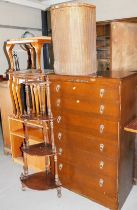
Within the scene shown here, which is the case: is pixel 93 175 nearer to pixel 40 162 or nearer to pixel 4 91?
pixel 40 162

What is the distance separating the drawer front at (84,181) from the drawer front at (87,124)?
1.41 feet

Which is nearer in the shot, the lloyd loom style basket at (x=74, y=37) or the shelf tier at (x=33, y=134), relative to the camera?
the lloyd loom style basket at (x=74, y=37)

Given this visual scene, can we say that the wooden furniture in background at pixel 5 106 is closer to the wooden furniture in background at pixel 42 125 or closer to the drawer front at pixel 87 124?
the wooden furniture in background at pixel 42 125

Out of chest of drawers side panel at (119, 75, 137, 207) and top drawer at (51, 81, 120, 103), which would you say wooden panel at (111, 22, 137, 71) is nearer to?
chest of drawers side panel at (119, 75, 137, 207)

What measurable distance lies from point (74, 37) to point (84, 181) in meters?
1.46

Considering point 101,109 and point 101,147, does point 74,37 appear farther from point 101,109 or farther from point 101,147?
point 101,147

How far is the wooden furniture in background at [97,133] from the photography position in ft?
6.35

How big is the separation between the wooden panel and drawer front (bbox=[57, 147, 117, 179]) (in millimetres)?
929

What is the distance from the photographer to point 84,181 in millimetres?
2301

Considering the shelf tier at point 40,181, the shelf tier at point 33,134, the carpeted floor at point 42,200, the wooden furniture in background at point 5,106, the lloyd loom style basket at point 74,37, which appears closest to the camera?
the lloyd loom style basket at point 74,37

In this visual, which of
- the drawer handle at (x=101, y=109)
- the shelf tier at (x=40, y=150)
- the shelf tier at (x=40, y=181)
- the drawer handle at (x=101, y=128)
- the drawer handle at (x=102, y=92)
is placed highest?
the drawer handle at (x=102, y=92)

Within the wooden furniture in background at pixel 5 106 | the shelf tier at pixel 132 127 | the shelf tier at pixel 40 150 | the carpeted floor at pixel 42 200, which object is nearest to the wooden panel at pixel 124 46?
the shelf tier at pixel 132 127

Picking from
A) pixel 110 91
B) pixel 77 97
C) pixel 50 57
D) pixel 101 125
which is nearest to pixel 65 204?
pixel 101 125

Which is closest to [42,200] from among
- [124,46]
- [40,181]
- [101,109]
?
[40,181]
